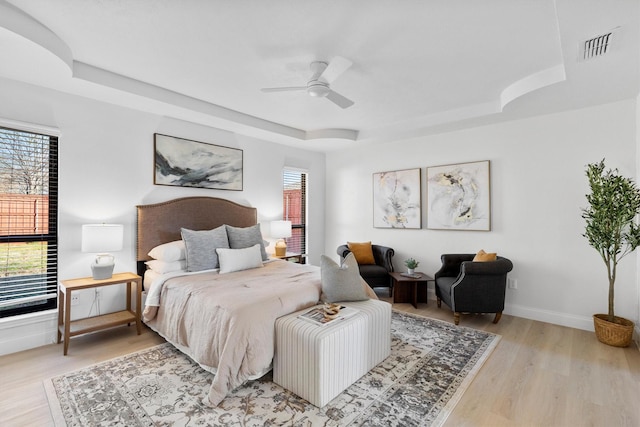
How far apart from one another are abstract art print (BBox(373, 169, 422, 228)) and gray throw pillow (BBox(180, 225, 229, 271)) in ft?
9.06

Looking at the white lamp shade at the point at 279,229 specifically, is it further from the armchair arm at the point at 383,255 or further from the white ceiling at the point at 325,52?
the white ceiling at the point at 325,52

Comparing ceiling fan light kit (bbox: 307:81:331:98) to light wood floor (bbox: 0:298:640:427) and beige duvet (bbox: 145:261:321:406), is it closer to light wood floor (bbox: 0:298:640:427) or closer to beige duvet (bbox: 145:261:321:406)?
beige duvet (bbox: 145:261:321:406)

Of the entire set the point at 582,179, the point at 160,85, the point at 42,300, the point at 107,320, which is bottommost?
the point at 107,320

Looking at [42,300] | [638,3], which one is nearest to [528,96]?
[638,3]

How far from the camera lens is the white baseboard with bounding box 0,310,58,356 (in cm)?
278

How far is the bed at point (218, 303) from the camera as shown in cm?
214

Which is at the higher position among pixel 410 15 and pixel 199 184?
pixel 410 15

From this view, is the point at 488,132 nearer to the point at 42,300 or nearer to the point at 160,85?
the point at 160,85

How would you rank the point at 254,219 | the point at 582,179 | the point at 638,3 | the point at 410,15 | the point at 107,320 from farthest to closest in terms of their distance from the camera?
1. the point at 254,219
2. the point at 582,179
3. the point at 107,320
4. the point at 410,15
5. the point at 638,3

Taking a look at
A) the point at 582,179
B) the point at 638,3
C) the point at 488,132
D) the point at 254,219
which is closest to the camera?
the point at 638,3

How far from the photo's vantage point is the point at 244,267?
3.50 m

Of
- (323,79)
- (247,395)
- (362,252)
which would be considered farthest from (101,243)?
(362,252)

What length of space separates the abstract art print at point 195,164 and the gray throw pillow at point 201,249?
862 millimetres

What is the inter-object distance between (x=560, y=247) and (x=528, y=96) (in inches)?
72.3
